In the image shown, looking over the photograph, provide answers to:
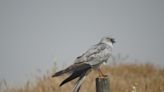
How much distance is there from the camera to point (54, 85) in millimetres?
8562

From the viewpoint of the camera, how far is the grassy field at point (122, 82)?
8566 millimetres

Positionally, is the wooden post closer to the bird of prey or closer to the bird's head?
the bird of prey

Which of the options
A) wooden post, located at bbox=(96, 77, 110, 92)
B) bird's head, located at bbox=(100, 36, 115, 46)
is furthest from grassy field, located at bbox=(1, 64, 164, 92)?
wooden post, located at bbox=(96, 77, 110, 92)

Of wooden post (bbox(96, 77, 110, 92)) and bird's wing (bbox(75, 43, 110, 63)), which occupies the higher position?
bird's wing (bbox(75, 43, 110, 63))

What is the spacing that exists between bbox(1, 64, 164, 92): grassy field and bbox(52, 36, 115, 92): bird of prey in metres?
0.93

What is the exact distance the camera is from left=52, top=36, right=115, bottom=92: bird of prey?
5.16 meters

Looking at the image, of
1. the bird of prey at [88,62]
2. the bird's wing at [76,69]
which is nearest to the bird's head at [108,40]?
the bird of prey at [88,62]

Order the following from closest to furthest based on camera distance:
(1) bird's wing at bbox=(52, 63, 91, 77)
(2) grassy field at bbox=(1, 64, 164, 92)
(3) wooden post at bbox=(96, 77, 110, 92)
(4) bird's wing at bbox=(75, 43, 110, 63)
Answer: (3) wooden post at bbox=(96, 77, 110, 92), (1) bird's wing at bbox=(52, 63, 91, 77), (4) bird's wing at bbox=(75, 43, 110, 63), (2) grassy field at bbox=(1, 64, 164, 92)

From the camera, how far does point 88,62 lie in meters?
5.48

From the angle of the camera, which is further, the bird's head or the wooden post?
the bird's head

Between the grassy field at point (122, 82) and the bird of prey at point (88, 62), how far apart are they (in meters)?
0.93

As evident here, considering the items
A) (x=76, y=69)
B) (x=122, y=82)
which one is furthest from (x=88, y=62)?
(x=122, y=82)

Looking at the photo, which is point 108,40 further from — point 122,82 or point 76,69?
point 122,82

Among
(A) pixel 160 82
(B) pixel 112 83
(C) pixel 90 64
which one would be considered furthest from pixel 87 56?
(A) pixel 160 82
